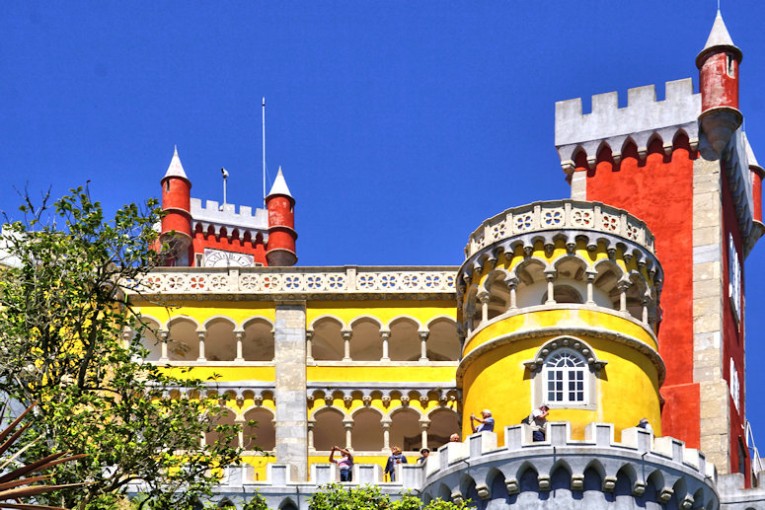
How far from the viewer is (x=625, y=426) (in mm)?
49688

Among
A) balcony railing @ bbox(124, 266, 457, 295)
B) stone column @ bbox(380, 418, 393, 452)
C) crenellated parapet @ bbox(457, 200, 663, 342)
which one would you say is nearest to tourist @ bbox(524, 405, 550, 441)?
crenellated parapet @ bbox(457, 200, 663, 342)

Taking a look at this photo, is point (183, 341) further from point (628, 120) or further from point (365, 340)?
point (628, 120)

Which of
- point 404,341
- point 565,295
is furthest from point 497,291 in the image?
point 404,341

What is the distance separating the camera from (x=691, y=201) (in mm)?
59531

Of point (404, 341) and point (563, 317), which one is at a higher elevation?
point (404, 341)

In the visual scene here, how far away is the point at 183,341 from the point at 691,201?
19.5m

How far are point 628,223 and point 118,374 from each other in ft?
67.9

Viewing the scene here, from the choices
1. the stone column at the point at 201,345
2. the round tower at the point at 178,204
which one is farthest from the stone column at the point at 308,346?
the round tower at the point at 178,204

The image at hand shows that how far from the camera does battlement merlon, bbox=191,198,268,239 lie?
305 ft

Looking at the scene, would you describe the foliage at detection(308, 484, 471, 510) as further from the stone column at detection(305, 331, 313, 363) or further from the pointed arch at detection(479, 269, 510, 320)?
the stone column at detection(305, 331, 313, 363)

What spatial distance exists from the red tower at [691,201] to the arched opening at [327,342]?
413 inches

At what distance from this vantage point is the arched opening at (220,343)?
61312 mm

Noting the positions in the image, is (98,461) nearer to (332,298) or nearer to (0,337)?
(0,337)

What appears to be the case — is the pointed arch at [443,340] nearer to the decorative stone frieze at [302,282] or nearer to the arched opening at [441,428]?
the decorative stone frieze at [302,282]
